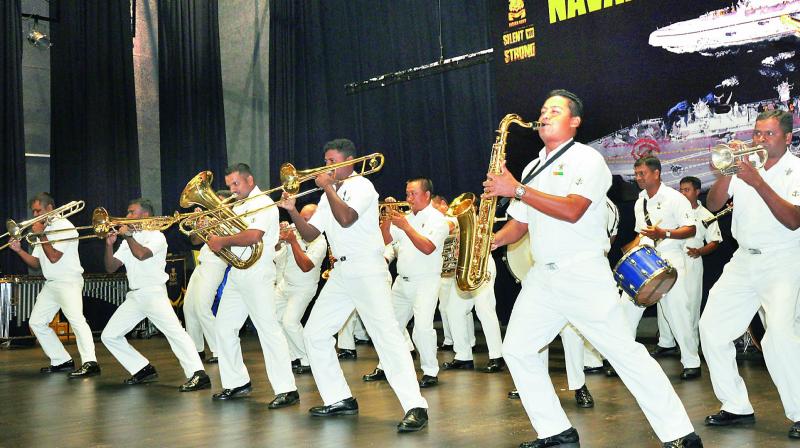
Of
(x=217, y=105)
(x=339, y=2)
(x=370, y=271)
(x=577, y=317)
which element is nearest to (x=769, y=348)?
(x=577, y=317)

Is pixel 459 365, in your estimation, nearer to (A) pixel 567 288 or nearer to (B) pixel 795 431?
(B) pixel 795 431

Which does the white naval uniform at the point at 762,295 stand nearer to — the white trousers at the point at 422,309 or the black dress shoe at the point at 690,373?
the black dress shoe at the point at 690,373

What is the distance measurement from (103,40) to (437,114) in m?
6.46

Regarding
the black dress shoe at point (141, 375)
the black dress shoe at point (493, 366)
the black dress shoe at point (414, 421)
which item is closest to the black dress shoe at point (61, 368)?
the black dress shoe at point (141, 375)

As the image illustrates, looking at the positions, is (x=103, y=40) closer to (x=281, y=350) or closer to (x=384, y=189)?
(x=384, y=189)

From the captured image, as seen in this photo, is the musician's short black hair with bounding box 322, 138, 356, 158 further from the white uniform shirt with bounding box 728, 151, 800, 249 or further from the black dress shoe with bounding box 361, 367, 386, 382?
the black dress shoe with bounding box 361, 367, 386, 382

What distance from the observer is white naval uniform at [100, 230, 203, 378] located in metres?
8.36

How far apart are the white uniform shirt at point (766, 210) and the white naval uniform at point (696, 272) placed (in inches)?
107

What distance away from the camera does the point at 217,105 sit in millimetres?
16641

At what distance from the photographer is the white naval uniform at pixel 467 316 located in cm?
928

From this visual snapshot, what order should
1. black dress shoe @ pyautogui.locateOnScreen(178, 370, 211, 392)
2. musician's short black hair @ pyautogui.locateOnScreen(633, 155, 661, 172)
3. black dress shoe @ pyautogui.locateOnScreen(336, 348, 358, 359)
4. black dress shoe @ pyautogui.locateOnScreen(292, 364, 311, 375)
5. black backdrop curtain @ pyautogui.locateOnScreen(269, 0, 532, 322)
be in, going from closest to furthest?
black dress shoe @ pyautogui.locateOnScreen(178, 370, 211, 392), musician's short black hair @ pyautogui.locateOnScreen(633, 155, 661, 172), black dress shoe @ pyautogui.locateOnScreen(292, 364, 311, 375), black dress shoe @ pyautogui.locateOnScreen(336, 348, 358, 359), black backdrop curtain @ pyautogui.locateOnScreen(269, 0, 532, 322)

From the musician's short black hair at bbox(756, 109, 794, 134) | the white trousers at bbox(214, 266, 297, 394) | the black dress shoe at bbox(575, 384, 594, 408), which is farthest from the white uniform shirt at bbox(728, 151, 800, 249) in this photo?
the white trousers at bbox(214, 266, 297, 394)

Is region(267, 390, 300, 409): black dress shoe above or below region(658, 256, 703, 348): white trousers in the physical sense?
below

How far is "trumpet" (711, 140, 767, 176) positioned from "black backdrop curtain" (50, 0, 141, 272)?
12413 millimetres
